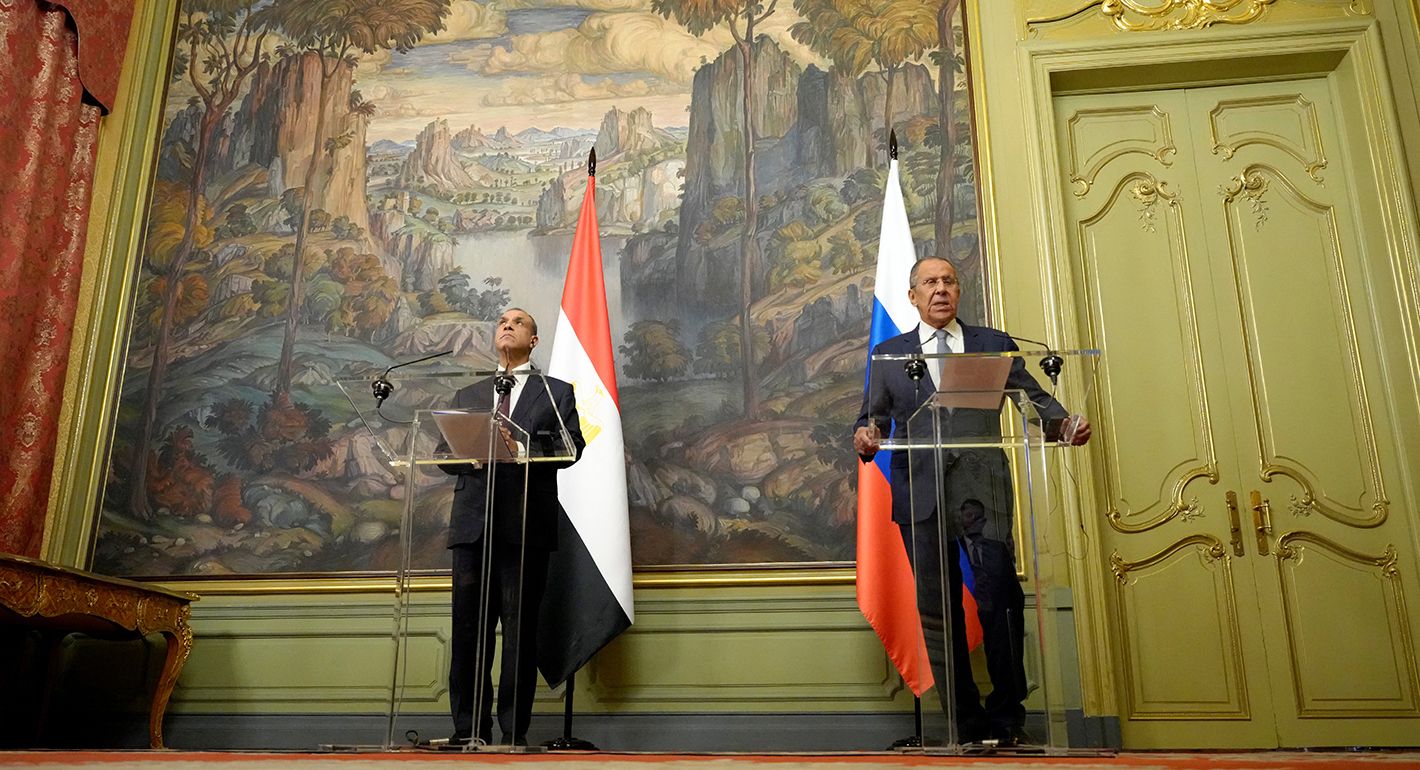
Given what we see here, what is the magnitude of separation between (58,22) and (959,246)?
162 inches

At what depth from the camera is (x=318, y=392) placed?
5.04 m

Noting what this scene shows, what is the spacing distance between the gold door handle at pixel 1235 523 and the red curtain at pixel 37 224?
4.95m

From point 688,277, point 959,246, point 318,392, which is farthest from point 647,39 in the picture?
point 318,392

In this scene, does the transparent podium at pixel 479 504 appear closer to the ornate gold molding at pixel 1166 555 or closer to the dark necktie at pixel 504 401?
the dark necktie at pixel 504 401

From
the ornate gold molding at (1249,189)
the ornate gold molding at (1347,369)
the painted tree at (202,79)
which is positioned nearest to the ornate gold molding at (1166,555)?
the ornate gold molding at (1347,369)

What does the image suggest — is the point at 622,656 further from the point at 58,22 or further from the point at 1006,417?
the point at 58,22

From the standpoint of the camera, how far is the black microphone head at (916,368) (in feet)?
9.50

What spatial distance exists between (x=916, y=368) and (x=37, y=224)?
4.00 metres

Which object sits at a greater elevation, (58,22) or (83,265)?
(58,22)

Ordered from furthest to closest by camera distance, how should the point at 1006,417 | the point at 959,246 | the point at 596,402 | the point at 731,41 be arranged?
the point at 731,41
the point at 959,246
the point at 596,402
the point at 1006,417

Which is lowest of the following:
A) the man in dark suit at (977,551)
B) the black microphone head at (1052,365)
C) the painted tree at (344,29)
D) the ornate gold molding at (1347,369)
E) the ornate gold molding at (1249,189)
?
the man in dark suit at (977,551)

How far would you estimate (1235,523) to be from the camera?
4668mm

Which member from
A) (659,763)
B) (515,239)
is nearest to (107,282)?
(515,239)

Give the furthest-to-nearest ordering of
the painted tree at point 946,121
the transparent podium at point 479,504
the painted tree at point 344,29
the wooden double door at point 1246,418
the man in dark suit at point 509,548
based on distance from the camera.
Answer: the painted tree at point 344,29
the painted tree at point 946,121
the wooden double door at point 1246,418
the man in dark suit at point 509,548
the transparent podium at point 479,504
